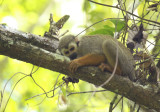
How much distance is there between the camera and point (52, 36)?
4844mm

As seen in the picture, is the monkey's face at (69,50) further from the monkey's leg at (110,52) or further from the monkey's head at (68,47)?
the monkey's leg at (110,52)

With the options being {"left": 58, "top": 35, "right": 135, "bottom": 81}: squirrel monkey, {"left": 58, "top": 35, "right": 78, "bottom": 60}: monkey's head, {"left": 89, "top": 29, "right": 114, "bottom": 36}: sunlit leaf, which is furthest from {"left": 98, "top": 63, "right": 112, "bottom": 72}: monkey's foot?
{"left": 58, "top": 35, "right": 78, "bottom": 60}: monkey's head

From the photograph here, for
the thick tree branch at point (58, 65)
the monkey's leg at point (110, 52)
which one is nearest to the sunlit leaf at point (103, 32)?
the monkey's leg at point (110, 52)

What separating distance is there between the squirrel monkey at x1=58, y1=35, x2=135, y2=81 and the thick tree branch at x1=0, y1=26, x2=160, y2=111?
0.19 meters

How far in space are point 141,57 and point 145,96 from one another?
1.09 meters

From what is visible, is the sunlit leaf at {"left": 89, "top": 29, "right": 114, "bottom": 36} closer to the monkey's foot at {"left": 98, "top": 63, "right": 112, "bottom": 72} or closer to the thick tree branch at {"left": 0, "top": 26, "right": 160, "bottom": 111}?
the monkey's foot at {"left": 98, "top": 63, "right": 112, "bottom": 72}

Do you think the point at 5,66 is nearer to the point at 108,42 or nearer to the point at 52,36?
the point at 52,36

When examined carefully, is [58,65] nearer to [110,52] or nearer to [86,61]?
[86,61]


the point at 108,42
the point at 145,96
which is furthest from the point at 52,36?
the point at 145,96

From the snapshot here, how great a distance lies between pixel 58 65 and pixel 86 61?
750 mm

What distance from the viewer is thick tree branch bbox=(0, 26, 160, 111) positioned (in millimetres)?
3561

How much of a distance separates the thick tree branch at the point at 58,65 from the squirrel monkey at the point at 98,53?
0.19 meters

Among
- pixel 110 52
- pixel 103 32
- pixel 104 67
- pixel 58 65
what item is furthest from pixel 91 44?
pixel 58 65

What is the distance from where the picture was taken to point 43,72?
28.8 feet
